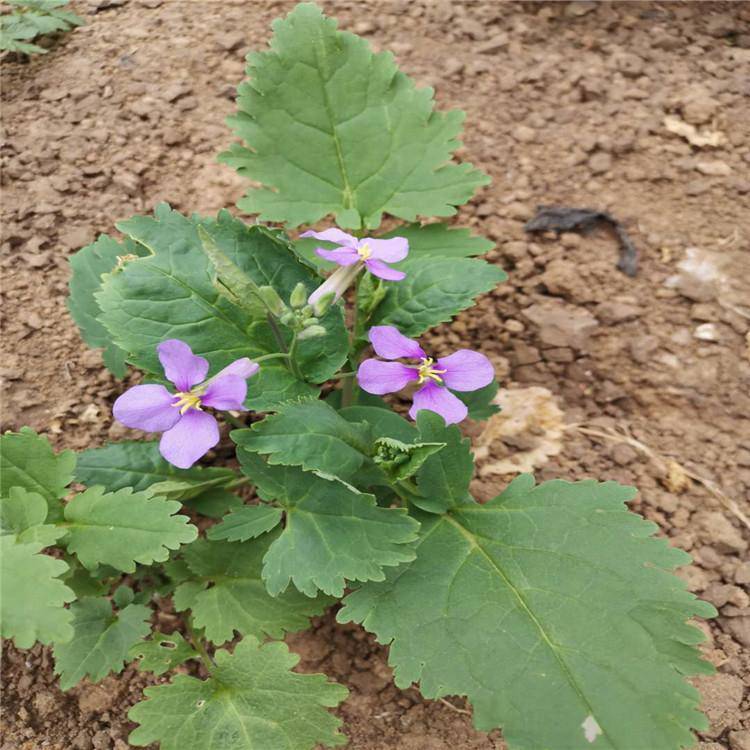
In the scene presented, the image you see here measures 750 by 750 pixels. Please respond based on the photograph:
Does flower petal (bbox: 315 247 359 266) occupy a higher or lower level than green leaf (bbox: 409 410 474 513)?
higher

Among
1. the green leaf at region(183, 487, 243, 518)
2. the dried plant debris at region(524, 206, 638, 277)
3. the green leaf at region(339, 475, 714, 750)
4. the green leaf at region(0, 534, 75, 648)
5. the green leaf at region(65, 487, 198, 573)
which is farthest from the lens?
the dried plant debris at region(524, 206, 638, 277)

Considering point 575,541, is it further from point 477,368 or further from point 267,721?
point 267,721

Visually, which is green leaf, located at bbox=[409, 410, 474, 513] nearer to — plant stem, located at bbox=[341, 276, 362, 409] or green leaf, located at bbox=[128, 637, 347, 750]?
plant stem, located at bbox=[341, 276, 362, 409]

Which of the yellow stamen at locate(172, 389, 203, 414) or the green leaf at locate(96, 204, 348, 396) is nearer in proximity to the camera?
the yellow stamen at locate(172, 389, 203, 414)

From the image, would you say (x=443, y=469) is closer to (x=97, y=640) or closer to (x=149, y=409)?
(x=149, y=409)

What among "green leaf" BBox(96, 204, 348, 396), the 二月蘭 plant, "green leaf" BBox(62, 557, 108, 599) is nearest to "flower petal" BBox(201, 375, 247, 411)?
"green leaf" BBox(96, 204, 348, 396)

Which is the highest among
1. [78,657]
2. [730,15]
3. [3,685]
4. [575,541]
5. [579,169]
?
[730,15]

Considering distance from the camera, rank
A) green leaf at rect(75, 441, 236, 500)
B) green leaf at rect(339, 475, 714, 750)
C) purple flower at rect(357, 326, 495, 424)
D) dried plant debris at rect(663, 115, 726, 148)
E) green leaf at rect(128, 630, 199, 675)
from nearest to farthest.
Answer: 1. green leaf at rect(339, 475, 714, 750)
2. green leaf at rect(128, 630, 199, 675)
3. purple flower at rect(357, 326, 495, 424)
4. green leaf at rect(75, 441, 236, 500)
5. dried plant debris at rect(663, 115, 726, 148)

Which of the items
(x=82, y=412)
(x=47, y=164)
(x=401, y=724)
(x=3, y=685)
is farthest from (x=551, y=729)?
(x=47, y=164)
